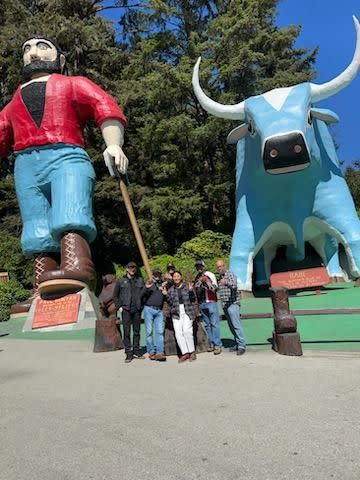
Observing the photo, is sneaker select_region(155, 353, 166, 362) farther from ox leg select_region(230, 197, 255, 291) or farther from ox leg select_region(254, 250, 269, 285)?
ox leg select_region(254, 250, 269, 285)

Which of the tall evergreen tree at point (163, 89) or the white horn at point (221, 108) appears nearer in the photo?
the white horn at point (221, 108)

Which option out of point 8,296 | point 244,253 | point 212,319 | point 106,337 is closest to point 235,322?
point 212,319

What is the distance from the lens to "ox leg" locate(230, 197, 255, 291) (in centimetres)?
1016

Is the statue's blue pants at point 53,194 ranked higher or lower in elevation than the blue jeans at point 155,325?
higher

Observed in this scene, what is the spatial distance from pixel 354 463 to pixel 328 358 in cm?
262

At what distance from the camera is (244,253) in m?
10.2

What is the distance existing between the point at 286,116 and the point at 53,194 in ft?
14.9

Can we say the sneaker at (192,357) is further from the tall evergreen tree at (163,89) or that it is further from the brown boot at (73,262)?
the tall evergreen tree at (163,89)

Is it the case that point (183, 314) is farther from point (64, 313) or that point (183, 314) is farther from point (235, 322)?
point (64, 313)

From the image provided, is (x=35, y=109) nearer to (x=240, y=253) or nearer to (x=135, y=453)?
(x=240, y=253)

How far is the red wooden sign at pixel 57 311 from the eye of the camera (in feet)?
30.1

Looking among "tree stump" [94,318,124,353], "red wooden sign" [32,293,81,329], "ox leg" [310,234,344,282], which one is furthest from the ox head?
"red wooden sign" [32,293,81,329]

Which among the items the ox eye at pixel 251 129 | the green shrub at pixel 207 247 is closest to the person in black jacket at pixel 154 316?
the ox eye at pixel 251 129

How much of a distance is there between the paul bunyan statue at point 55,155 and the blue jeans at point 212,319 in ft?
12.4
